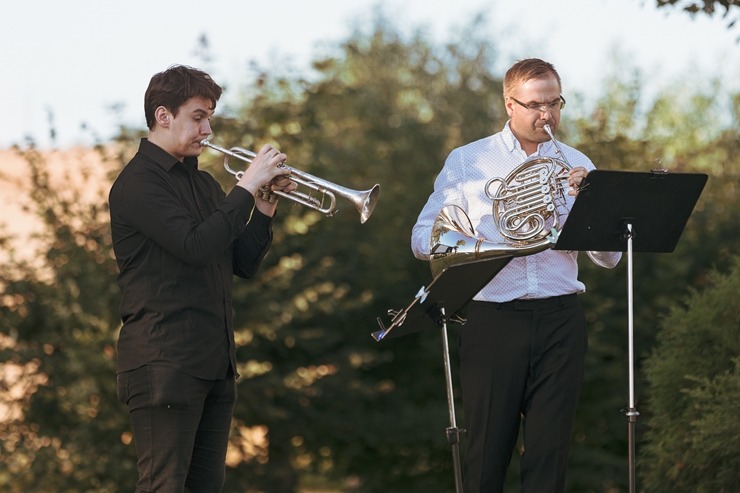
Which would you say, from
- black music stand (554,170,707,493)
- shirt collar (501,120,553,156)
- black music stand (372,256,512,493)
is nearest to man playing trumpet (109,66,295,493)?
black music stand (372,256,512,493)

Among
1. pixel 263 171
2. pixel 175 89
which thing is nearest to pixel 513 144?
pixel 263 171

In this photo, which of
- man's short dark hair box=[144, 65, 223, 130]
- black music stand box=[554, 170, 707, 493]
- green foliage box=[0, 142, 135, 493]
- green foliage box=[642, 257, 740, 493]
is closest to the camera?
man's short dark hair box=[144, 65, 223, 130]

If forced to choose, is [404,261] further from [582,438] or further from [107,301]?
[107,301]

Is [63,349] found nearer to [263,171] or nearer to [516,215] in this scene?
[263,171]

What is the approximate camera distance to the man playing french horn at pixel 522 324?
433cm

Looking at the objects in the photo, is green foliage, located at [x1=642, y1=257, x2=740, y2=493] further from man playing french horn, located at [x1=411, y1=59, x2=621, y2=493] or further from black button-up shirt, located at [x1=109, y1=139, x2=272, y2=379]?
black button-up shirt, located at [x1=109, y1=139, x2=272, y2=379]

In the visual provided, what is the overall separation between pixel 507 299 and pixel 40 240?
18.6 feet

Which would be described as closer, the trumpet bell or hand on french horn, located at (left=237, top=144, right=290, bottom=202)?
Answer: hand on french horn, located at (left=237, top=144, right=290, bottom=202)

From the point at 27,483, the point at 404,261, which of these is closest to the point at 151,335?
the point at 27,483

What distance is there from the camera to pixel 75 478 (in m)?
8.73

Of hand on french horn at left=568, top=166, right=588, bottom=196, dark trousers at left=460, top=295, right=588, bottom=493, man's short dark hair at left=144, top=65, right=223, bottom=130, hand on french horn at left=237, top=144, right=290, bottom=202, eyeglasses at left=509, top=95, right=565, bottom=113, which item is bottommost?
dark trousers at left=460, top=295, right=588, bottom=493

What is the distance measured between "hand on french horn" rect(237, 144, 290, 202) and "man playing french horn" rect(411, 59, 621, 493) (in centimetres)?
64

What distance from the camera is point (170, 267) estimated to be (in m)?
3.91

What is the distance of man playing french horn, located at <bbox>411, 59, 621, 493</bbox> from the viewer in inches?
170
